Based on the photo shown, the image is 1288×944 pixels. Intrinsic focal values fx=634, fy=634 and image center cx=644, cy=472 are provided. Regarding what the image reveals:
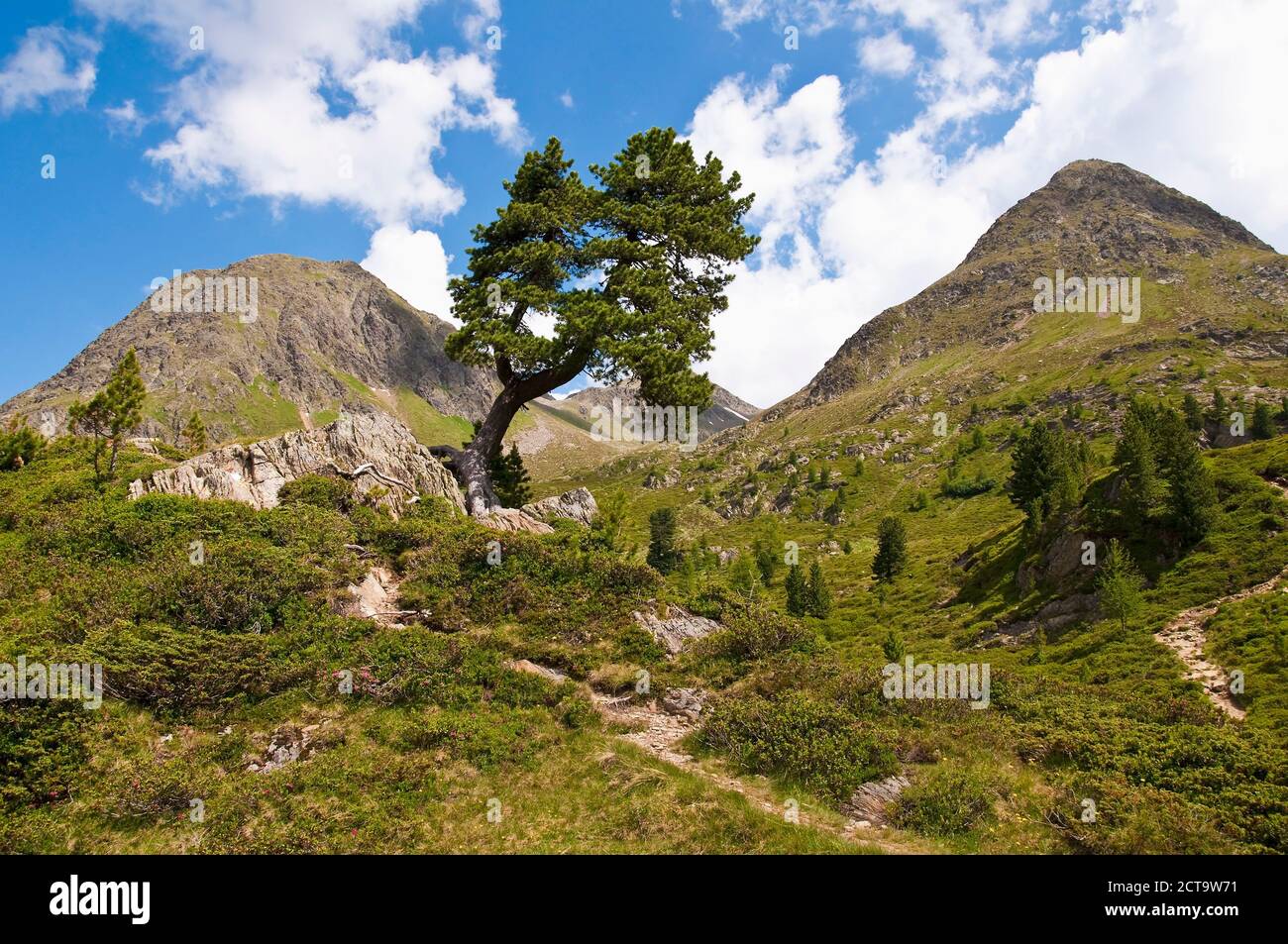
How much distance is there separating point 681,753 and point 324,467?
18.8 m

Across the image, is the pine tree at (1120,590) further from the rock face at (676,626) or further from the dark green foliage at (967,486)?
the dark green foliage at (967,486)

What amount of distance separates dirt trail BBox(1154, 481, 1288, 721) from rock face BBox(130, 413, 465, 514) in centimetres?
4732

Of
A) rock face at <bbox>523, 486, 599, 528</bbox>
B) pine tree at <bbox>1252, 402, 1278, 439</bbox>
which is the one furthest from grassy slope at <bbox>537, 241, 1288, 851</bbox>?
pine tree at <bbox>1252, 402, 1278, 439</bbox>

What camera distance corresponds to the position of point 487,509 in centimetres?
2761

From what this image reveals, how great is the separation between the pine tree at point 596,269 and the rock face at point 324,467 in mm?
2561

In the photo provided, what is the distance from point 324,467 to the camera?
25375mm

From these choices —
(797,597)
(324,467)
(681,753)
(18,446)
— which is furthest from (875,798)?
(797,597)

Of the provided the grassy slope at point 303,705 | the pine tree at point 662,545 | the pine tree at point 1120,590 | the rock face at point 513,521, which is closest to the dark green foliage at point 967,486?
the pine tree at point 662,545

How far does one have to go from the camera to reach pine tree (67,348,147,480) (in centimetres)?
2498

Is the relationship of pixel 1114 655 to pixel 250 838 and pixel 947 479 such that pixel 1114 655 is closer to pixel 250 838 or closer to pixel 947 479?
pixel 250 838

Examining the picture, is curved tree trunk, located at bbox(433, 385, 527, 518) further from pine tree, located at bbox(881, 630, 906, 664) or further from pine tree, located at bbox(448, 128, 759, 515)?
pine tree, located at bbox(881, 630, 906, 664)

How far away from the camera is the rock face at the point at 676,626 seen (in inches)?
753

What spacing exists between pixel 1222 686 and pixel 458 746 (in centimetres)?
4722

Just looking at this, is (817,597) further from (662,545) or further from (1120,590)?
(1120,590)
